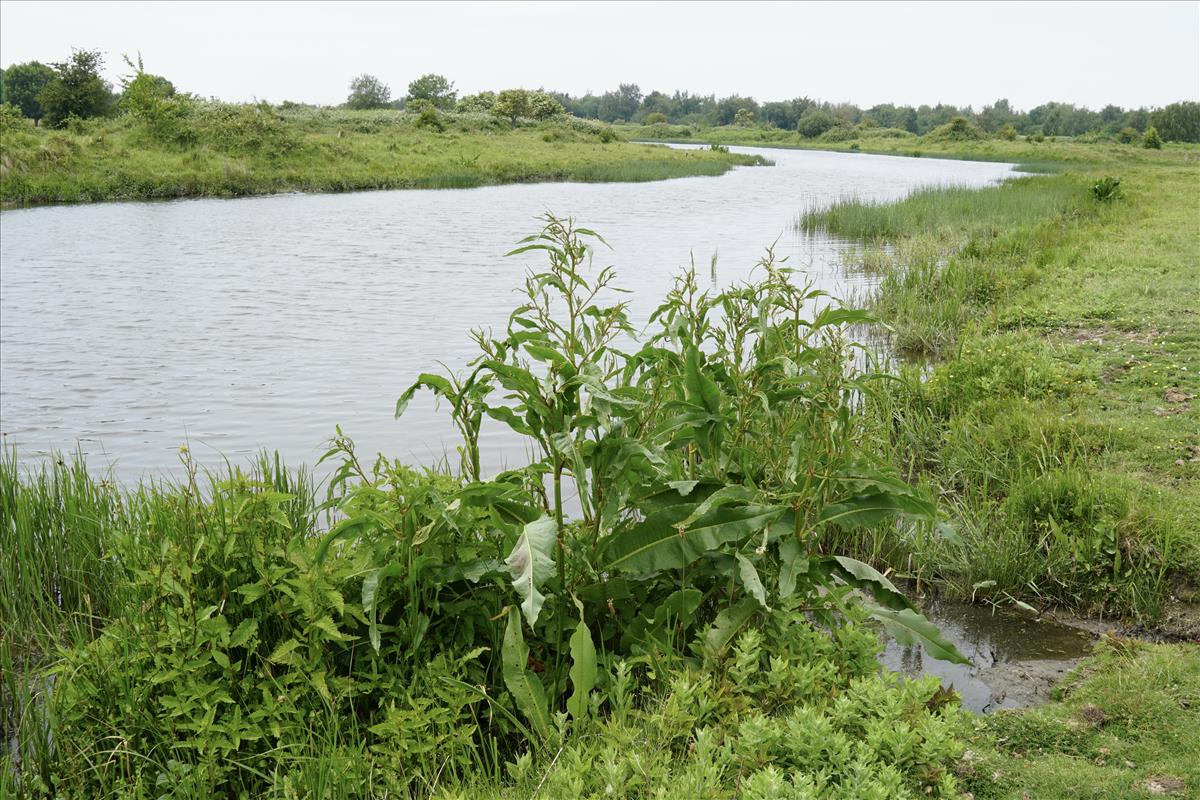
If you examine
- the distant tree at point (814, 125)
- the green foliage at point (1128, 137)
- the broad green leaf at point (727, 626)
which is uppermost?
the distant tree at point (814, 125)

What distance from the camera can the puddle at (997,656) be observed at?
365cm

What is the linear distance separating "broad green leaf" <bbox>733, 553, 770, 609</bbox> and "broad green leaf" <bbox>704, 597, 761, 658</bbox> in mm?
90

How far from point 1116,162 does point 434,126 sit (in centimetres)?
3460

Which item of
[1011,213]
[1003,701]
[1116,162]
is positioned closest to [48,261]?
[1003,701]

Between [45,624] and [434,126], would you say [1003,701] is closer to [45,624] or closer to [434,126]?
[45,624]

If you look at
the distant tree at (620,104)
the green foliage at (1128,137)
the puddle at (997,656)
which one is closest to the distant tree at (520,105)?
the green foliage at (1128,137)

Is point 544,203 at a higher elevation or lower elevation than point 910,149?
lower

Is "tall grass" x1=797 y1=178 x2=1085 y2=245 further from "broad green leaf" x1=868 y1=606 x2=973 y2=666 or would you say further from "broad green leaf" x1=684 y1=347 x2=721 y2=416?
"broad green leaf" x1=684 y1=347 x2=721 y2=416

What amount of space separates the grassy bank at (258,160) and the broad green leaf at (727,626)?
27.2 metres

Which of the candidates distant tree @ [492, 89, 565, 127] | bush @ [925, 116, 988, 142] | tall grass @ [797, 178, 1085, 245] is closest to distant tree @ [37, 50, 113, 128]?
distant tree @ [492, 89, 565, 127]

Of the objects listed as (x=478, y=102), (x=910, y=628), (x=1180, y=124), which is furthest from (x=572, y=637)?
(x=1180, y=124)

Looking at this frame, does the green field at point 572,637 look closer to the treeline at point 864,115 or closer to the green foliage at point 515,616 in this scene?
the green foliage at point 515,616

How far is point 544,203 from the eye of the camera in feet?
89.0

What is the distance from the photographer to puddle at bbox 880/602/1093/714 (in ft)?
12.0
